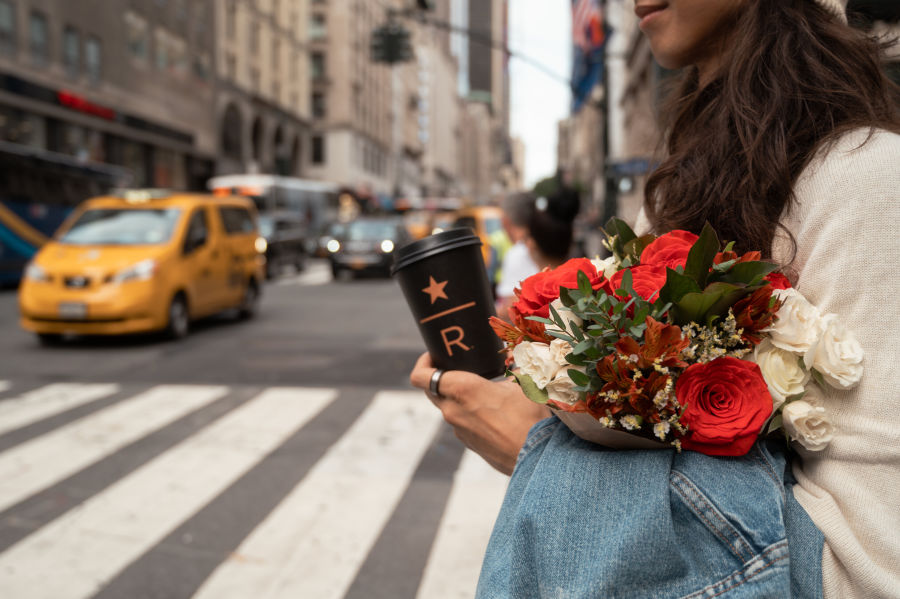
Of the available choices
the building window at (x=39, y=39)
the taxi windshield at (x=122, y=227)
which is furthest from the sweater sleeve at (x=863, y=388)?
the building window at (x=39, y=39)

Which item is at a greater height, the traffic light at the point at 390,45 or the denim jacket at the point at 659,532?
the traffic light at the point at 390,45

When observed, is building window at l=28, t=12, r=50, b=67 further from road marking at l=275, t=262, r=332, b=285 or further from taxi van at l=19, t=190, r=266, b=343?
taxi van at l=19, t=190, r=266, b=343

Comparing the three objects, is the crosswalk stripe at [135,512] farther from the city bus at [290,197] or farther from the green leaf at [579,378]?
the city bus at [290,197]

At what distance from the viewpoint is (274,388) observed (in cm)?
779

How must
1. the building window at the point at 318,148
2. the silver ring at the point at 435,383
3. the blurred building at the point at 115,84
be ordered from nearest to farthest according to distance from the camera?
the silver ring at the point at 435,383 < the blurred building at the point at 115,84 < the building window at the point at 318,148

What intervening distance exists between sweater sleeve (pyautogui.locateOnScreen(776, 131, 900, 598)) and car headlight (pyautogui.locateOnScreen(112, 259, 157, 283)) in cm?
1006

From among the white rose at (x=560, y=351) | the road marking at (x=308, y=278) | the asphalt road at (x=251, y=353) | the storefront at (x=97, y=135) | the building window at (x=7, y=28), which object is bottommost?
the asphalt road at (x=251, y=353)

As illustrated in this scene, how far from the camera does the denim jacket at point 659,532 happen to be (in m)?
1.04

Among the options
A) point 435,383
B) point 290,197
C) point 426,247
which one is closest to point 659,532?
point 435,383

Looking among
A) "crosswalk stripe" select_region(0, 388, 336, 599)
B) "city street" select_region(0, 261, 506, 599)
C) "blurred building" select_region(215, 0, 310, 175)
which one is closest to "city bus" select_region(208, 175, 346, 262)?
"blurred building" select_region(215, 0, 310, 175)

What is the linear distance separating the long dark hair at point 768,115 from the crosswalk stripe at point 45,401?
6.19m

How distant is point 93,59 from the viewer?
100 ft

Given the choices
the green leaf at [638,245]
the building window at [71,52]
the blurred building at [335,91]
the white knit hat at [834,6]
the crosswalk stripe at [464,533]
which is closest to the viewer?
the green leaf at [638,245]

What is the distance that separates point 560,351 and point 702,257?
0.79 ft
